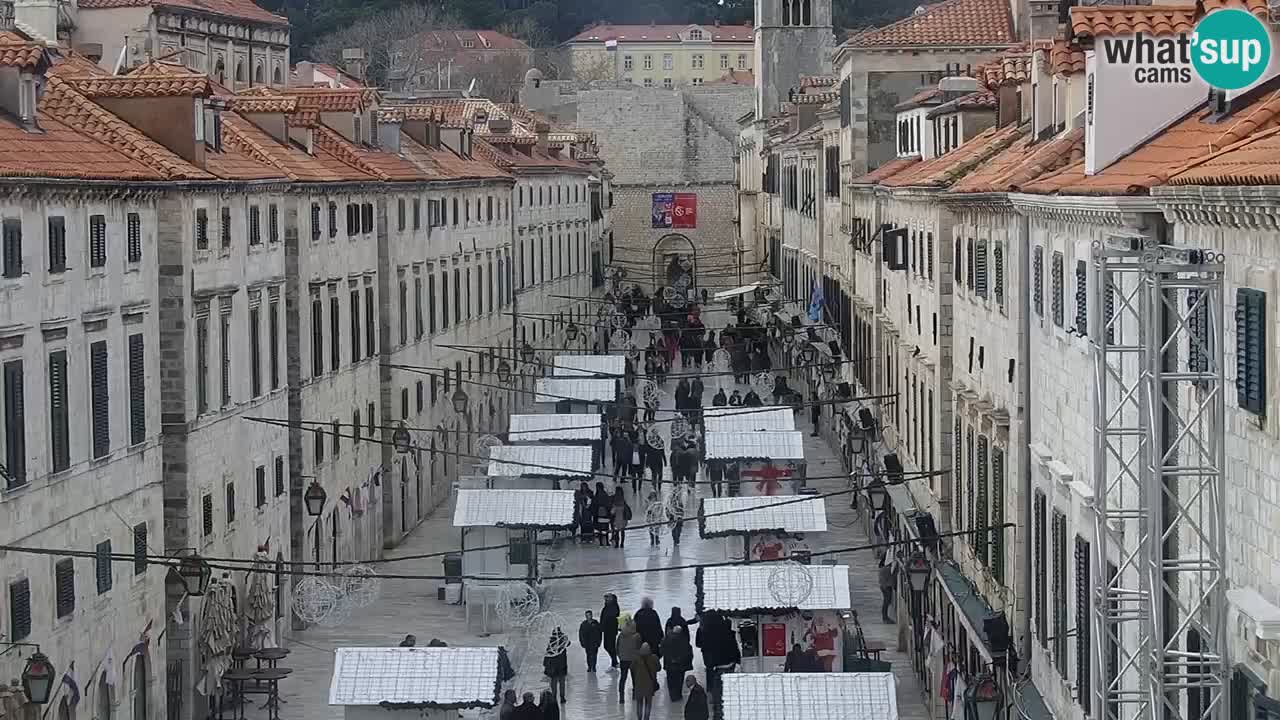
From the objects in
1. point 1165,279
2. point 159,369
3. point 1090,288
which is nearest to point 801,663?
point 159,369

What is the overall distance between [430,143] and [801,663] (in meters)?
33.4

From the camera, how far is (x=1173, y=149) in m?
18.3

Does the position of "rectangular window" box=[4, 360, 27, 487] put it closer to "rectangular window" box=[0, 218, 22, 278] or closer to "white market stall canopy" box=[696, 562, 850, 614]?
"rectangular window" box=[0, 218, 22, 278]

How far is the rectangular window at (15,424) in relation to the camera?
24.5 metres

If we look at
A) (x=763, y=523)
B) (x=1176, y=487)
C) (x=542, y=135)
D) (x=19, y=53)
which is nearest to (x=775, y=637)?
(x=763, y=523)

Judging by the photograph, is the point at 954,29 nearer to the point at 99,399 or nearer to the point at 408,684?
the point at 99,399

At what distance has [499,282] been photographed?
66125 mm

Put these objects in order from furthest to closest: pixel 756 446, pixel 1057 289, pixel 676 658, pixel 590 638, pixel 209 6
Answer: pixel 209 6
pixel 756 446
pixel 590 638
pixel 676 658
pixel 1057 289

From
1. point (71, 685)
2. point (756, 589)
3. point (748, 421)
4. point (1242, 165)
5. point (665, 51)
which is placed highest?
point (665, 51)

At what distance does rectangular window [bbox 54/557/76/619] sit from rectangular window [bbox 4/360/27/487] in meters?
1.53

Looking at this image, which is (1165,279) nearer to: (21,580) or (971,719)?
(971,719)

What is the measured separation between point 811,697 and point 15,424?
8650mm

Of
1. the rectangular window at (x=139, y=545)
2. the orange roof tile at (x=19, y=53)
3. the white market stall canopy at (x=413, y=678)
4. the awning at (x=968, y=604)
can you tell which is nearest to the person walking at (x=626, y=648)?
the awning at (x=968, y=604)

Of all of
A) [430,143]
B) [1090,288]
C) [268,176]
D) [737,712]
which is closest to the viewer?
[1090,288]
